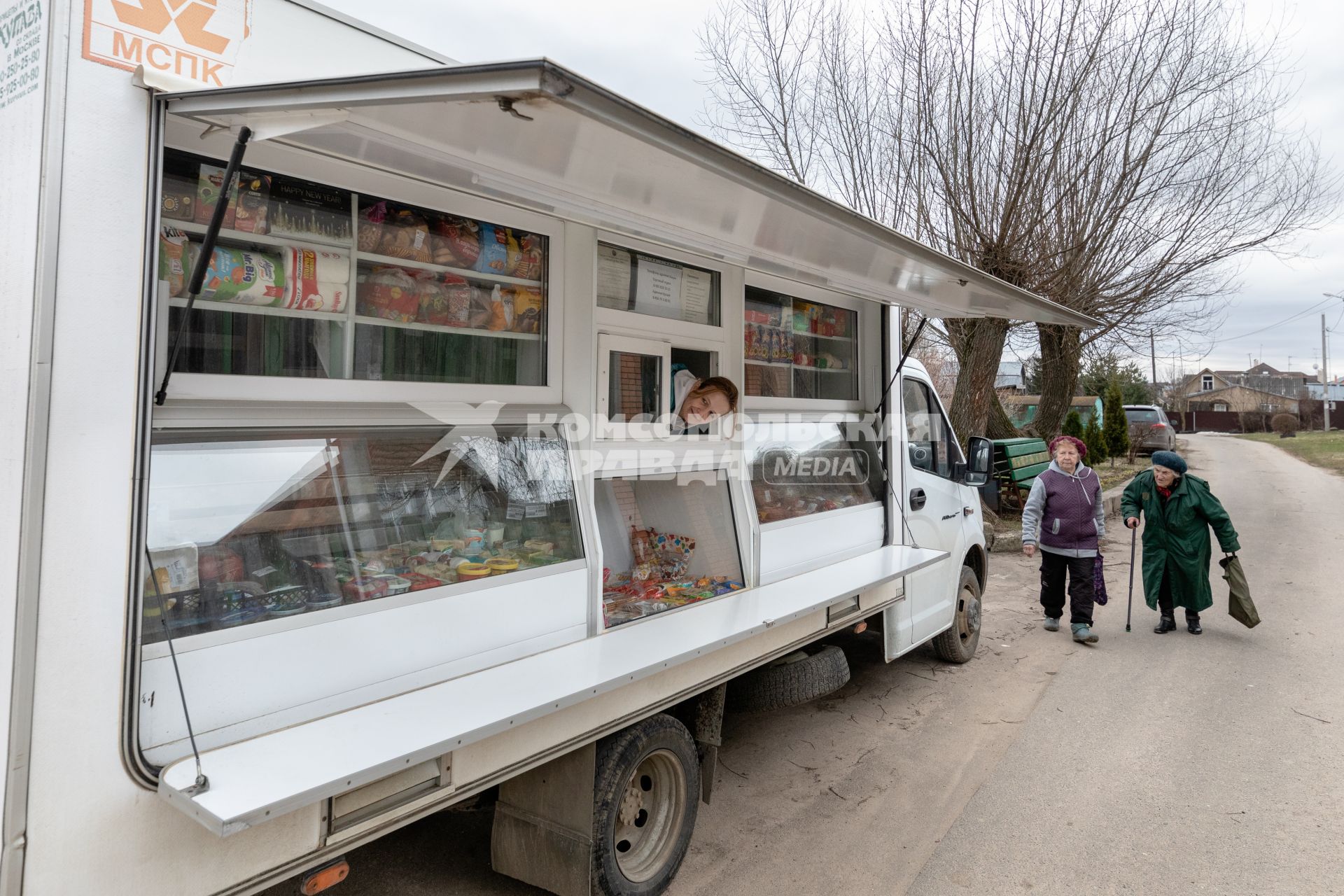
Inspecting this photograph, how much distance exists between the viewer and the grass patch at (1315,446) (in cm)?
2233

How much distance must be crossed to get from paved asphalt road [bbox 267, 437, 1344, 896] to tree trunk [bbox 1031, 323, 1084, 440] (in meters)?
7.18

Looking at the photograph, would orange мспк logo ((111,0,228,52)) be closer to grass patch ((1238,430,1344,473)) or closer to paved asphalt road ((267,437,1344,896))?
paved asphalt road ((267,437,1344,896))

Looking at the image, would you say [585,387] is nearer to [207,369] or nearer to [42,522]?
[207,369]

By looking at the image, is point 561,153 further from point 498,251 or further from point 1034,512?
point 1034,512

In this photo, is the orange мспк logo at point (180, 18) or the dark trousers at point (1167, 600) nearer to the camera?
the orange мспк logo at point (180, 18)

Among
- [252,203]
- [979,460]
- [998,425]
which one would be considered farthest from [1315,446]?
[252,203]

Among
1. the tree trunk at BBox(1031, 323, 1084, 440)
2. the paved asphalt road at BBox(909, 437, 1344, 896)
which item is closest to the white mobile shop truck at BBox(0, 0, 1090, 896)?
the paved asphalt road at BBox(909, 437, 1344, 896)

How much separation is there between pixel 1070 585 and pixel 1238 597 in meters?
1.21

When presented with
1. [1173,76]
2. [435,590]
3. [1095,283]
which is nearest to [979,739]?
[435,590]

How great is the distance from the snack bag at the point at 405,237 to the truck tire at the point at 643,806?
169 centimetres

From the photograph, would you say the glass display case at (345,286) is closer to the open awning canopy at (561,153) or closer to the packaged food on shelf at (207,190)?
the packaged food on shelf at (207,190)

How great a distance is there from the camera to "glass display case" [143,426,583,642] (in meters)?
1.99

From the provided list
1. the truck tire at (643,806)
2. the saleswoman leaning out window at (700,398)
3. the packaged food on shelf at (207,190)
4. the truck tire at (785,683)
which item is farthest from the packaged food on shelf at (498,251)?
the truck tire at (785,683)

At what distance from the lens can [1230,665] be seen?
5.88m
